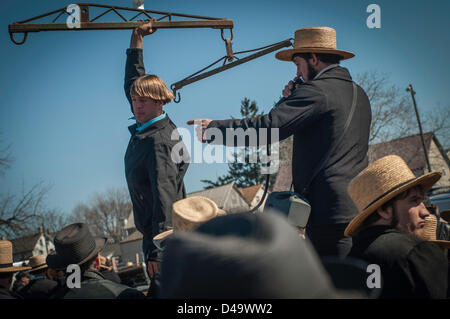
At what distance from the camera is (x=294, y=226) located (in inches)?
90.9

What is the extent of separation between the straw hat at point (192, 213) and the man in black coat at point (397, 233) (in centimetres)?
73

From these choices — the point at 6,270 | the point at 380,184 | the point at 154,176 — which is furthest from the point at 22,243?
the point at 380,184

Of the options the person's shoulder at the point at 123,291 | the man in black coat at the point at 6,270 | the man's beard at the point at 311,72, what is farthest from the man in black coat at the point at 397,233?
the man in black coat at the point at 6,270

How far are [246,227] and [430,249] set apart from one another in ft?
4.04

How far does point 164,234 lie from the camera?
8.82 feet

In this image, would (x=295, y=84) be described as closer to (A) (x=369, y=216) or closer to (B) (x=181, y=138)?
(B) (x=181, y=138)

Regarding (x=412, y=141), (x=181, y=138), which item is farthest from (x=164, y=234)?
(x=412, y=141)

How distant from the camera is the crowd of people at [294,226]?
83 cm

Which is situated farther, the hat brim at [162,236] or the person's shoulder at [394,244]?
the hat brim at [162,236]

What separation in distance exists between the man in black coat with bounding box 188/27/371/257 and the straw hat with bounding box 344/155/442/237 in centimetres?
22

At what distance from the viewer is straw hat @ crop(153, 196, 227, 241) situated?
2273 mm

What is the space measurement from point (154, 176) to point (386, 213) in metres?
1.53

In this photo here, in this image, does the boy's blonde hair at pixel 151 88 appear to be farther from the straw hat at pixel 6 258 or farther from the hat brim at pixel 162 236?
the straw hat at pixel 6 258
